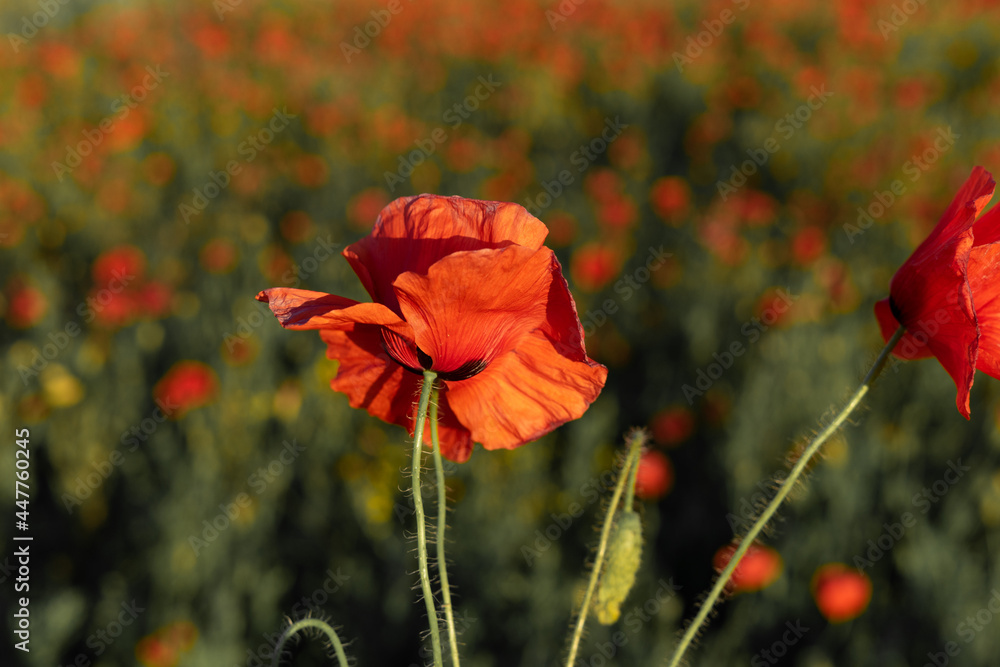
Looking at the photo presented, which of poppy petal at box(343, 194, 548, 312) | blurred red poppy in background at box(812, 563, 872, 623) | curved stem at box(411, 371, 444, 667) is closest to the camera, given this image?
curved stem at box(411, 371, 444, 667)

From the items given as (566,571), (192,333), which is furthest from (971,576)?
(192,333)

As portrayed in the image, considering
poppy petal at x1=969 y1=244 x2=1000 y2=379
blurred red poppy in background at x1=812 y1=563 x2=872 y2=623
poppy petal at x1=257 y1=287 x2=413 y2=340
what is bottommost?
blurred red poppy in background at x1=812 y1=563 x2=872 y2=623

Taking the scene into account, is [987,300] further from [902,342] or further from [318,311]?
[318,311]

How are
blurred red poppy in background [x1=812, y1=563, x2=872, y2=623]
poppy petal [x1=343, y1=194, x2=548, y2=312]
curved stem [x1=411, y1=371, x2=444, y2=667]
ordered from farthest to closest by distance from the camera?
blurred red poppy in background [x1=812, y1=563, x2=872, y2=623]
poppy petal [x1=343, y1=194, x2=548, y2=312]
curved stem [x1=411, y1=371, x2=444, y2=667]

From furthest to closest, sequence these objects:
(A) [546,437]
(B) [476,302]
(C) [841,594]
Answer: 1. (A) [546,437]
2. (C) [841,594]
3. (B) [476,302]

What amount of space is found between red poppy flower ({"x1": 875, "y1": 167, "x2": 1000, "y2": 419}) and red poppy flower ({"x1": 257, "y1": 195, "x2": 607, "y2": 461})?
0.89 feet

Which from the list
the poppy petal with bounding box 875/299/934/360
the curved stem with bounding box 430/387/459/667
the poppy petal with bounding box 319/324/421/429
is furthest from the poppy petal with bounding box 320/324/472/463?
the poppy petal with bounding box 875/299/934/360

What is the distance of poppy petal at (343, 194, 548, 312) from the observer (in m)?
0.57

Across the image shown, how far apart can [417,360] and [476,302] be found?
2.9 inches

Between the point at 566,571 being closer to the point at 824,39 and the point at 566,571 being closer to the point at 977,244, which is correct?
the point at 977,244

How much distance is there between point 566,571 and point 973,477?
3.86ft

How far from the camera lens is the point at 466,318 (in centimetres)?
59

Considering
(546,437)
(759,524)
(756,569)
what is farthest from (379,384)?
(546,437)

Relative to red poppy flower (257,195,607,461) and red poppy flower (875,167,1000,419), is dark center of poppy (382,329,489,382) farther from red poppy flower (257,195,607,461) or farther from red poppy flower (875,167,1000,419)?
red poppy flower (875,167,1000,419)
